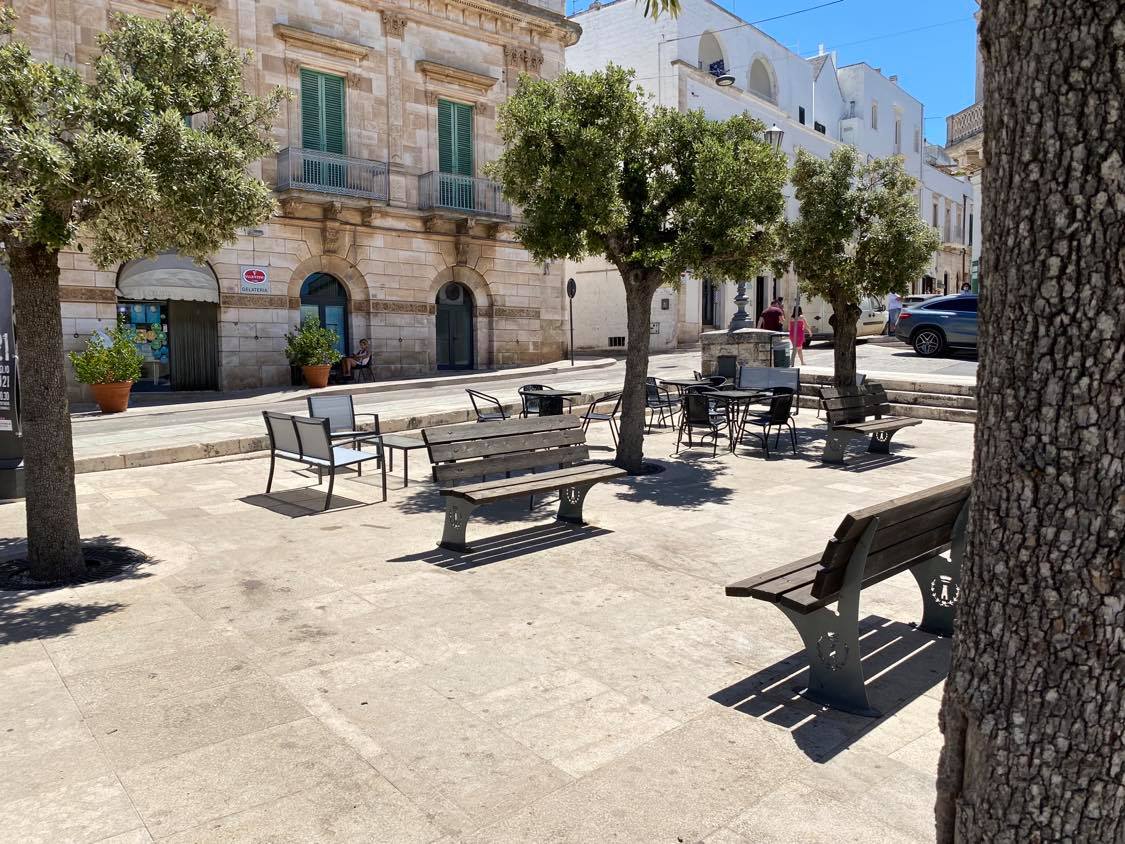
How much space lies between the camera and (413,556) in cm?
657

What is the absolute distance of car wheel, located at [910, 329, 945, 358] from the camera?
22672 millimetres

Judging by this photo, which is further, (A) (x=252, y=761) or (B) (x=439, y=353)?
(B) (x=439, y=353)

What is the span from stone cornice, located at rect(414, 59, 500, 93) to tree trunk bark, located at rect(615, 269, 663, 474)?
16266 mm

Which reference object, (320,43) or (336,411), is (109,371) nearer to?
(336,411)

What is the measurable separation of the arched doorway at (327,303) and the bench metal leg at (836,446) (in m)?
14.5

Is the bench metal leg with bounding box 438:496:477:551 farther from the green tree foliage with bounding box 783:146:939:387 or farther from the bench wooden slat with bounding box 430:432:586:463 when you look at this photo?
the green tree foliage with bounding box 783:146:939:387

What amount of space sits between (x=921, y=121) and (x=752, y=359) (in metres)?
44.5

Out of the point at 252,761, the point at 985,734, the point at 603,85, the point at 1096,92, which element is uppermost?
the point at 603,85

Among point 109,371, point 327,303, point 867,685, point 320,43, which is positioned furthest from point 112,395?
point 867,685

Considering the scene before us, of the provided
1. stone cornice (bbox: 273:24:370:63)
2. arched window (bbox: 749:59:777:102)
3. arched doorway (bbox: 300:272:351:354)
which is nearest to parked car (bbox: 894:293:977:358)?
arched doorway (bbox: 300:272:351:354)

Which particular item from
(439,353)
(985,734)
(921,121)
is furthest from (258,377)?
(921,121)

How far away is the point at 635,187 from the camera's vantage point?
32.8ft

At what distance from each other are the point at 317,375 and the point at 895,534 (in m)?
18.6

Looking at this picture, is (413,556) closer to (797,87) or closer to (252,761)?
(252,761)
